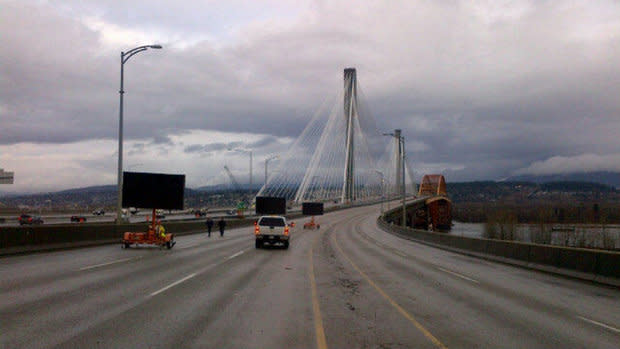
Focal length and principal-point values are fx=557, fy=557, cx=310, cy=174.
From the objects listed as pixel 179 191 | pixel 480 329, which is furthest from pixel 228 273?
pixel 179 191

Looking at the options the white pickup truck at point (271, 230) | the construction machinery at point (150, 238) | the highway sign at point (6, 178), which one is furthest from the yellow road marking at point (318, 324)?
the highway sign at point (6, 178)

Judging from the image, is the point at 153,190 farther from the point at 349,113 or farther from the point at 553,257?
the point at 349,113

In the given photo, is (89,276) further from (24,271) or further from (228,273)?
(228,273)

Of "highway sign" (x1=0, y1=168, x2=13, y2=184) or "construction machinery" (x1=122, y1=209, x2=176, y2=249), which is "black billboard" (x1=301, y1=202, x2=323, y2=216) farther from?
"highway sign" (x1=0, y1=168, x2=13, y2=184)

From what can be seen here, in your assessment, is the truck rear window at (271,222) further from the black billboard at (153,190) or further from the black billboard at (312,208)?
the black billboard at (312,208)

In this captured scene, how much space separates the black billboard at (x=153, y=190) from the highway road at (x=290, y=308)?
1127cm

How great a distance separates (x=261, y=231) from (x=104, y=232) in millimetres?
8380

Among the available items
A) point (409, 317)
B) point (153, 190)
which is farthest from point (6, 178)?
point (409, 317)

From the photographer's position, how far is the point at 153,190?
1220 inches

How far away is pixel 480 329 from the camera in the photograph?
926 cm

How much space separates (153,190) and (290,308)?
2178cm

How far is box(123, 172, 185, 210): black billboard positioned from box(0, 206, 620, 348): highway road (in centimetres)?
1127

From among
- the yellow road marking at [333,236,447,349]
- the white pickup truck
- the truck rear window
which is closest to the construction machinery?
the white pickup truck

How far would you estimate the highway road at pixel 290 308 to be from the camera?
8195 millimetres
